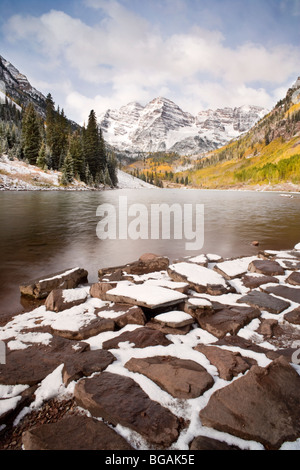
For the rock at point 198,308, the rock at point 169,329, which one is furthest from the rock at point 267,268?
the rock at point 169,329

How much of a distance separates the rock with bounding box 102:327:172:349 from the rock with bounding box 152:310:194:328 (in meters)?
0.40

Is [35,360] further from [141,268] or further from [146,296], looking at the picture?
[141,268]

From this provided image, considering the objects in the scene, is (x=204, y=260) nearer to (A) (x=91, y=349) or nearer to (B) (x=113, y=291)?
(B) (x=113, y=291)

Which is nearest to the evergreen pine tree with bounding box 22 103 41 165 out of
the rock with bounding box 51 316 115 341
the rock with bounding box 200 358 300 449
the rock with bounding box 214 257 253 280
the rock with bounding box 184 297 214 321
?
the rock with bounding box 214 257 253 280

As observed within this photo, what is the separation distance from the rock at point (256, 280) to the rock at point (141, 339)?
4114 mm

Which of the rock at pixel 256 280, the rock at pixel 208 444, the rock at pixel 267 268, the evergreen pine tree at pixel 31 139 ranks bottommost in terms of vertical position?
the rock at pixel 208 444

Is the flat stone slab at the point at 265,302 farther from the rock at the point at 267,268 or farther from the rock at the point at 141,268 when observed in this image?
the rock at the point at 141,268

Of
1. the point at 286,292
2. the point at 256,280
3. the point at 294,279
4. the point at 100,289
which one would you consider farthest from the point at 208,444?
the point at 294,279

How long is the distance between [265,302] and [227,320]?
1.65 metres

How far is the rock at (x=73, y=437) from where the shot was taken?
8.28 ft

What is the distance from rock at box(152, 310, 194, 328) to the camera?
5023mm

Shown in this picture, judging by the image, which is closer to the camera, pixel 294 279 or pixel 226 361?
pixel 226 361

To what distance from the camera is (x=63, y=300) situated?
20.5 ft
